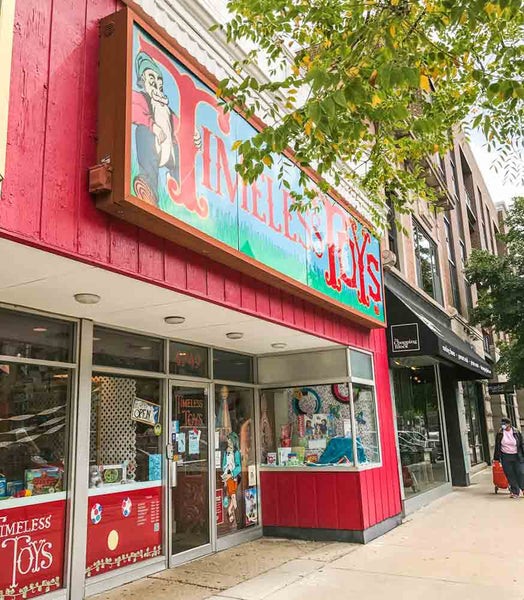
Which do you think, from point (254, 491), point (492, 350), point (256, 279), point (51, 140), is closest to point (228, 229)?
point (256, 279)

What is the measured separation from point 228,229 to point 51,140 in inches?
81.0

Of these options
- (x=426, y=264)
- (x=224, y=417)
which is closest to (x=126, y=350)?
(x=224, y=417)

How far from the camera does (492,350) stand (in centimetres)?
2738

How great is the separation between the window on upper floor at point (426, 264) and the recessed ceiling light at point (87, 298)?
445 inches

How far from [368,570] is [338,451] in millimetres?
2270

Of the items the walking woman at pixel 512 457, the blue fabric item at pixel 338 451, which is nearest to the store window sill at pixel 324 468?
the blue fabric item at pixel 338 451

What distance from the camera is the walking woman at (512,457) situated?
504 inches

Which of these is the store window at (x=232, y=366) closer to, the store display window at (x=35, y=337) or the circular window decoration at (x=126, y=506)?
the circular window decoration at (x=126, y=506)

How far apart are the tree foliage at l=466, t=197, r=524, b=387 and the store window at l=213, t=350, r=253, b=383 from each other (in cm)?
1124

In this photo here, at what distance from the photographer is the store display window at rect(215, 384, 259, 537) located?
333 inches

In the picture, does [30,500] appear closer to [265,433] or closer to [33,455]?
[33,455]

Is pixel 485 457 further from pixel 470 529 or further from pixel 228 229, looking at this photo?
pixel 228 229

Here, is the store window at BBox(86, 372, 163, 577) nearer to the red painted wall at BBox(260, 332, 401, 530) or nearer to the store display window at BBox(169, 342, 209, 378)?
the store display window at BBox(169, 342, 209, 378)

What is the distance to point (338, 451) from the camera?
9078 mm
